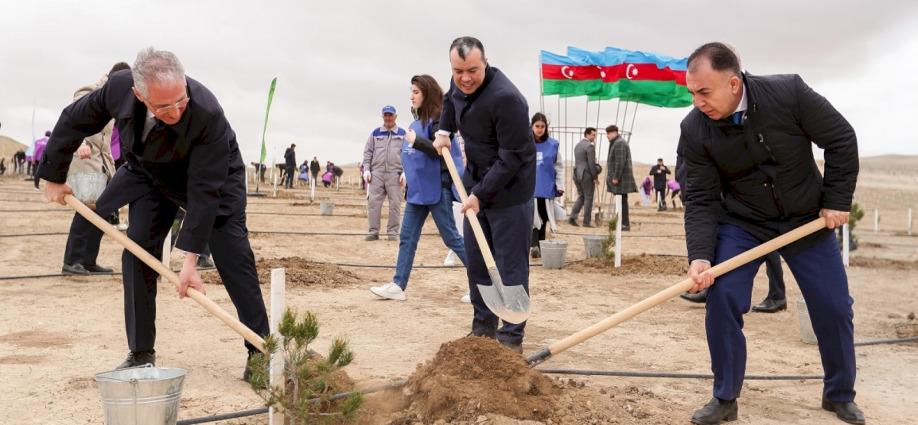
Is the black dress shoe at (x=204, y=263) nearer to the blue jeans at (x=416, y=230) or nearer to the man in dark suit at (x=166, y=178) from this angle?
the blue jeans at (x=416, y=230)

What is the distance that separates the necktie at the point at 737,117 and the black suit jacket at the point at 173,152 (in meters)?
2.52

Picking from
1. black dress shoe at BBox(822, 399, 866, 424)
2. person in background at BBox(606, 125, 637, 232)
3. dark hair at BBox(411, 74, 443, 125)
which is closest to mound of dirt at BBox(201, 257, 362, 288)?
dark hair at BBox(411, 74, 443, 125)

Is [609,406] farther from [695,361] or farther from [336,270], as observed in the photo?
[336,270]

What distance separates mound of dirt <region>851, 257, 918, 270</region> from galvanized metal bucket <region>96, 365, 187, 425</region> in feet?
33.7

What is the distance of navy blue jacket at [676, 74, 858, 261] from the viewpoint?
11.9 feet

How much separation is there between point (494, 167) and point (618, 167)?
10385 millimetres

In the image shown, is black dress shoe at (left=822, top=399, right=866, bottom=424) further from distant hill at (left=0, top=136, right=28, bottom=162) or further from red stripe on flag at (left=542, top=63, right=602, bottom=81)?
distant hill at (left=0, top=136, right=28, bottom=162)

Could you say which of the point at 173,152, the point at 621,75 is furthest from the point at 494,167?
the point at 621,75

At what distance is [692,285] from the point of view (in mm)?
3742

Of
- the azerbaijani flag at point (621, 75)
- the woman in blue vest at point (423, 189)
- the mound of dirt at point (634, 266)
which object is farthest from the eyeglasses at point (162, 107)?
the azerbaijani flag at point (621, 75)

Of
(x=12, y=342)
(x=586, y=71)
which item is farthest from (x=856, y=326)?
(x=586, y=71)

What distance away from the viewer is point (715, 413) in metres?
3.65

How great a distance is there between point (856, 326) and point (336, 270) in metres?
5.03

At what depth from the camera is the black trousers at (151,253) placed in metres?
4.07
